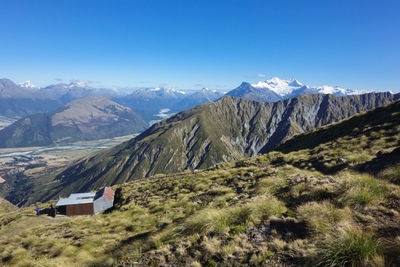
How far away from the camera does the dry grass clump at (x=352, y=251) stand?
171 inches

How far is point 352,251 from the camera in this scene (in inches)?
178

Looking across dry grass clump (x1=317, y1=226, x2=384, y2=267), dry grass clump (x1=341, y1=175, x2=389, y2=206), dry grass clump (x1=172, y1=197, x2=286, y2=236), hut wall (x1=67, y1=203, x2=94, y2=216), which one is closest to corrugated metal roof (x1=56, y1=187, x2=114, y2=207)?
hut wall (x1=67, y1=203, x2=94, y2=216)

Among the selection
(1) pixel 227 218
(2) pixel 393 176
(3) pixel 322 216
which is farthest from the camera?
(2) pixel 393 176

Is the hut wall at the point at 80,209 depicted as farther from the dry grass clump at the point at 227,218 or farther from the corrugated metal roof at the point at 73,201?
the dry grass clump at the point at 227,218

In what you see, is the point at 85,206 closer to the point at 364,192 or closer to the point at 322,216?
the point at 322,216

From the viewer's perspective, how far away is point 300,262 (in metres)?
5.05

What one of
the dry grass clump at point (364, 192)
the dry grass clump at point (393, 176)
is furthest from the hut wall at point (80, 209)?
the dry grass clump at point (393, 176)

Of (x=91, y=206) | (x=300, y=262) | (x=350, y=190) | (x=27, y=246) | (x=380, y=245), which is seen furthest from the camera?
(x=91, y=206)

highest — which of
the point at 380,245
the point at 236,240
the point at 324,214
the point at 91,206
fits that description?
the point at 380,245

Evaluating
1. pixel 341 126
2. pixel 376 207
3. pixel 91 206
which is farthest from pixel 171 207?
pixel 341 126

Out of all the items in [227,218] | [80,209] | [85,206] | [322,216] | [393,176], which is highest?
[393,176]

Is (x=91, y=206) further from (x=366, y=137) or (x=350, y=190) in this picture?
(x=366, y=137)

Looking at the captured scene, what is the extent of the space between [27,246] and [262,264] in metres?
19.5

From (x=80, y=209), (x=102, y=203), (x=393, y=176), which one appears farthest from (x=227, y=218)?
(x=80, y=209)
